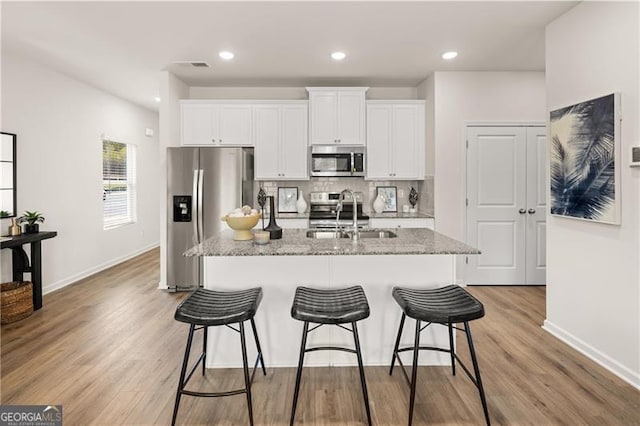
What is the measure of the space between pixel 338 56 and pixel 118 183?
4273 mm

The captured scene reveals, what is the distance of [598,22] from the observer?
106 inches

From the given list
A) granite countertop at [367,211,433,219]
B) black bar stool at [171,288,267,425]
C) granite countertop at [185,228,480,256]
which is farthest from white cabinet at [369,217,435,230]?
black bar stool at [171,288,267,425]

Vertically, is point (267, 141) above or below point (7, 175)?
above

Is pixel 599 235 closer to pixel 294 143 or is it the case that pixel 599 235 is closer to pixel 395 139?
pixel 395 139

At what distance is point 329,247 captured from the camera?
A: 7.98 ft

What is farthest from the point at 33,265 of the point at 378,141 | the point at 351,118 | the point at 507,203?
the point at 507,203

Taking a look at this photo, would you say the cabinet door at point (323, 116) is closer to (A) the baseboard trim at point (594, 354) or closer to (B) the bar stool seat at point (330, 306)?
(B) the bar stool seat at point (330, 306)

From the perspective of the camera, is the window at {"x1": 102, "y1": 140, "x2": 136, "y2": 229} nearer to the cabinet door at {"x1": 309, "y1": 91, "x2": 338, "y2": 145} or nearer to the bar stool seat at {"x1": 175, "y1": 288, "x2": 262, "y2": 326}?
the cabinet door at {"x1": 309, "y1": 91, "x2": 338, "y2": 145}

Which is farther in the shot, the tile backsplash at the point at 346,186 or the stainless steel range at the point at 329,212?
the tile backsplash at the point at 346,186

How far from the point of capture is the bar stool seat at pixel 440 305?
1.99 metres

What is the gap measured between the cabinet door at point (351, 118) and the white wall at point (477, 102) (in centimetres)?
91

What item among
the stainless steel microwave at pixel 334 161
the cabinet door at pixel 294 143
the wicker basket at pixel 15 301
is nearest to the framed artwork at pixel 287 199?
the cabinet door at pixel 294 143

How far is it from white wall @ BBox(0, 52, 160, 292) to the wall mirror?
0.12 metres

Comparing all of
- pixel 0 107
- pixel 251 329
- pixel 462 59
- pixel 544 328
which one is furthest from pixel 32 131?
pixel 544 328
